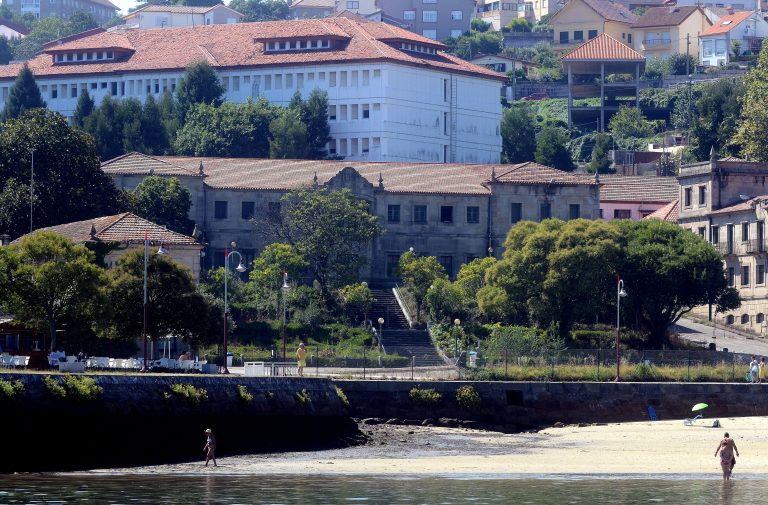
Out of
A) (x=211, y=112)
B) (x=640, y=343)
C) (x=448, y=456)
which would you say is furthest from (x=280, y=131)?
(x=448, y=456)

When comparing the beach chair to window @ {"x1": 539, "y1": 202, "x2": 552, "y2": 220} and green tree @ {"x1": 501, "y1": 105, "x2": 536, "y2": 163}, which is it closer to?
window @ {"x1": 539, "y1": 202, "x2": 552, "y2": 220}

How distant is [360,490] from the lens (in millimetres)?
61219

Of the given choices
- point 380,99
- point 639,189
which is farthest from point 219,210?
point 639,189

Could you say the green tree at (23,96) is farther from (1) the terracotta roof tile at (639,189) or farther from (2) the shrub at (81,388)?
(2) the shrub at (81,388)

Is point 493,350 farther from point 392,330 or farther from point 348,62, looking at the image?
point 348,62

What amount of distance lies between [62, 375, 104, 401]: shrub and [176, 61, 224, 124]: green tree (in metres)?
99.6

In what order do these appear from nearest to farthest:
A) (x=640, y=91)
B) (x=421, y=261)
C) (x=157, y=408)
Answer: (x=157, y=408)
(x=421, y=261)
(x=640, y=91)

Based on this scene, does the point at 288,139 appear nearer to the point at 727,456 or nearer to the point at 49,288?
the point at 49,288

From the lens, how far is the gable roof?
187750 mm

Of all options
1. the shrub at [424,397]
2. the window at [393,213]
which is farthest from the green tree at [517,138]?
the shrub at [424,397]

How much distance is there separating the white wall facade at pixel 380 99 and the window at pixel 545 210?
104ft

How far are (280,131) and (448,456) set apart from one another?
3261 inches

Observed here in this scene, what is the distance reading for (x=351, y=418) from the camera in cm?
7838

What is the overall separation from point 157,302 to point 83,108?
83.6 meters
